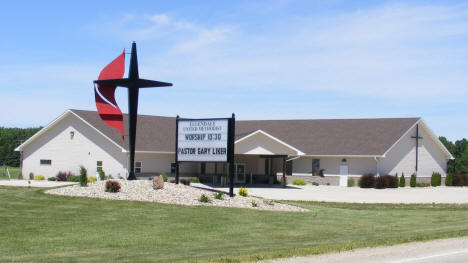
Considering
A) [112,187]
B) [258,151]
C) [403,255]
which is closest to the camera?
[403,255]

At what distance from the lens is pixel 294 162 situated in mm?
52156

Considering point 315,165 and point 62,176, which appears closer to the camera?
point 62,176

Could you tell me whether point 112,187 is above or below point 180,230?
above

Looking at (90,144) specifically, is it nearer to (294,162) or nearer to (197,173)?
(197,173)

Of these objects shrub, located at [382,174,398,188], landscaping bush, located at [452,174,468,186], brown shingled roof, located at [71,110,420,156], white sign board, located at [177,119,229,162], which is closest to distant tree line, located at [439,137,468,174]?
landscaping bush, located at [452,174,468,186]

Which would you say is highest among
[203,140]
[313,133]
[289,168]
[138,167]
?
[313,133]

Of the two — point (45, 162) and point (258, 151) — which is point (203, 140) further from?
point (45, 162)

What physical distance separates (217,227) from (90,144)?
31119 mm

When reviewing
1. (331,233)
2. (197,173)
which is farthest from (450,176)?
(331,233)

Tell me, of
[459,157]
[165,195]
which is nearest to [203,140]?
[165,195]

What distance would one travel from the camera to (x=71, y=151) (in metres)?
49.0

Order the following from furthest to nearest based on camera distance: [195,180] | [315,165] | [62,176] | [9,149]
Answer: [9,149] → [315,165] → [195,180] → [62,176]

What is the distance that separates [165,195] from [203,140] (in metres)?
4.24

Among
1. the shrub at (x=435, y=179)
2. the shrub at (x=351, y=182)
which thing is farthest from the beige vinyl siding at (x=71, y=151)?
the shrub at (x=435, y=179)
